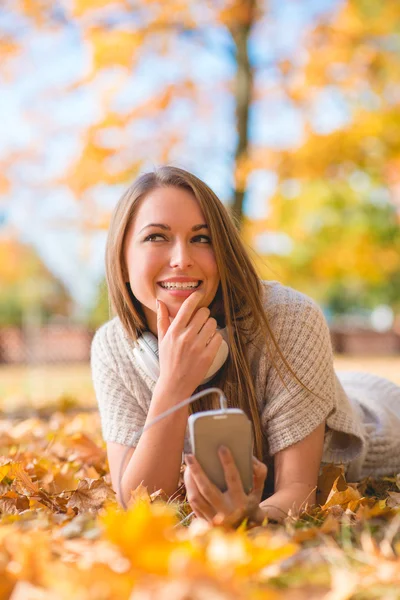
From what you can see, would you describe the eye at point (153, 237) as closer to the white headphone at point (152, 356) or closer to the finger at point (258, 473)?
the white headphone at point (152, 356)

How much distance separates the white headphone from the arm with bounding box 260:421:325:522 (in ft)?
1.12

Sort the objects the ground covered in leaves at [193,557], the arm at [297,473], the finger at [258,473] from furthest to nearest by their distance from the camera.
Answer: the arm at [297,473] < the finger at [258,473] < the ground covered in leaves at [193,557]

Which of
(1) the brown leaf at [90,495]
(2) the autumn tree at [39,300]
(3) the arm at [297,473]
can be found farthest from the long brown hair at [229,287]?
(2) the autumn tree at [39,300]

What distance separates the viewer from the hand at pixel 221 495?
158cm

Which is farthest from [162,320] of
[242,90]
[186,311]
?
[242,90]

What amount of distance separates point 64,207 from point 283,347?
7.53 metres

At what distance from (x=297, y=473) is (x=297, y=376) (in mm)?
311

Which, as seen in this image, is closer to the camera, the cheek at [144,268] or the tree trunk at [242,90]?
the cheek at [144,268]

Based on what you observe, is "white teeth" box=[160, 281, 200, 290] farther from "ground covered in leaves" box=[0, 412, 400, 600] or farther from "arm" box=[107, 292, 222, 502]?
"ground covered in leaves" box=[0, 412, 400, 600]

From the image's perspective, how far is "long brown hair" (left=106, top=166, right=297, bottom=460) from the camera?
2.12 meters

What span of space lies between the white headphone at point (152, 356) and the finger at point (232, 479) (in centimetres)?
50

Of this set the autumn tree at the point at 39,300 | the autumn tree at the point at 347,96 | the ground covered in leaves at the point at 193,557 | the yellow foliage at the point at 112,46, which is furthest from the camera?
the autumn tree at the point at 39,300

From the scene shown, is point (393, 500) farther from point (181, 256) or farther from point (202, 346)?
point (181, 256)

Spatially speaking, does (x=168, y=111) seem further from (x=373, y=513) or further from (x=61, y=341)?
(x=61, y=341)
